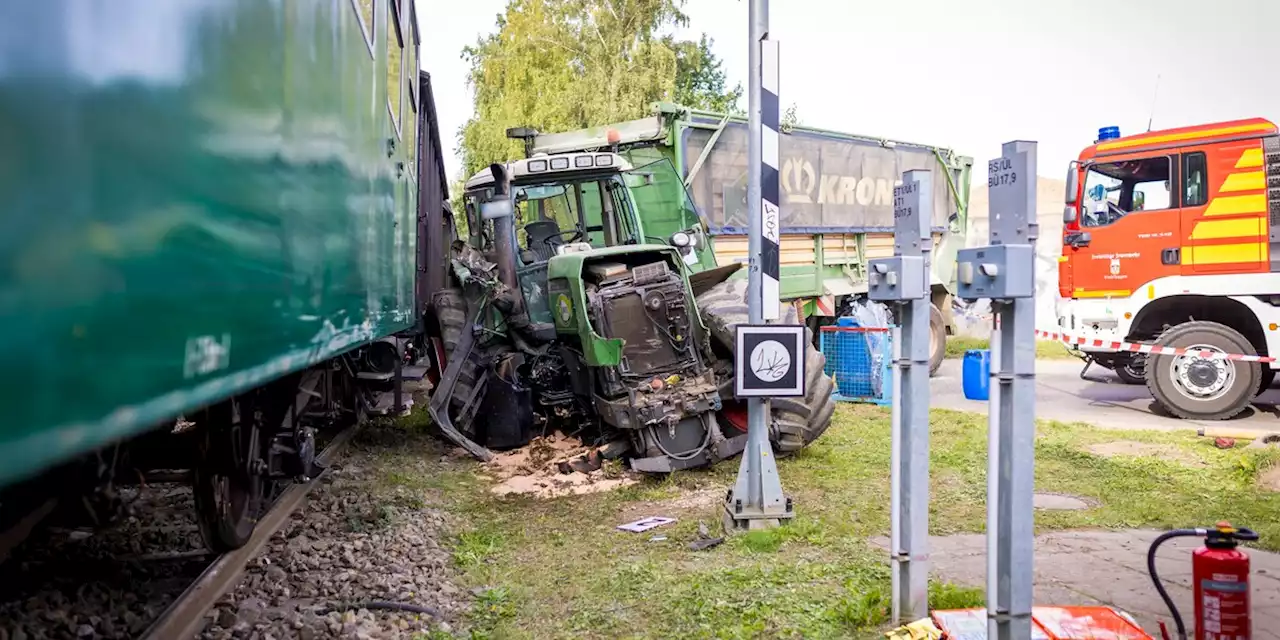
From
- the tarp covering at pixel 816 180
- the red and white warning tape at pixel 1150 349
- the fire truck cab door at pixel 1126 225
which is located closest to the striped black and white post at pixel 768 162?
the tarp covering at pixel 816 180

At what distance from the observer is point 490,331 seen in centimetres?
827

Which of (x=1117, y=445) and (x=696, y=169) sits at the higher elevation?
(x=696, y=169)

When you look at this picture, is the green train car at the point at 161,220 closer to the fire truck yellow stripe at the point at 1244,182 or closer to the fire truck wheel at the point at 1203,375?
the fire truck wheel at the point at 1203,375

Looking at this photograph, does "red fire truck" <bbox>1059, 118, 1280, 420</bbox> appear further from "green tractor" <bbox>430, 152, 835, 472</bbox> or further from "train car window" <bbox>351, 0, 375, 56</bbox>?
"train car window" <bbox>351, 0, 375, 56</bbox>

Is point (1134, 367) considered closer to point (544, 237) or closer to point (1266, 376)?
point (1266, 376)

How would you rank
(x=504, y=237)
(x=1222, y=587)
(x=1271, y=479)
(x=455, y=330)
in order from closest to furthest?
(x=1222, y=587), (x=1271, y=479), (x=504, y=237), (x=455, y=330)

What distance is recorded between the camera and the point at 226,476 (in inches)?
157

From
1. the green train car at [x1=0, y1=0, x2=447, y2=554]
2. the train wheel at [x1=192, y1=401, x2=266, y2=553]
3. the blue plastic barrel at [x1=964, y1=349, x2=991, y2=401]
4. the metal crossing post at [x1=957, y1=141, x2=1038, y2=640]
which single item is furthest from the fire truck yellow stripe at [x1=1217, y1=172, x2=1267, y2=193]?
the train wheel at [x1=192, y1=401, x2=266, y2=553]

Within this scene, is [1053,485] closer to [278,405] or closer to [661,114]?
[278,405]

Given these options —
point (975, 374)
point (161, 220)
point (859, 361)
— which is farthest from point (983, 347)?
point (161, 220)

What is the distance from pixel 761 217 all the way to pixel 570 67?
19562mm

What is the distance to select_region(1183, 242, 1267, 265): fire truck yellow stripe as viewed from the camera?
31.6 feet

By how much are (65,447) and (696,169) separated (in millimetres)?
9815

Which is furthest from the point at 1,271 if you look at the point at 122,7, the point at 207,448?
the point at 207,448
